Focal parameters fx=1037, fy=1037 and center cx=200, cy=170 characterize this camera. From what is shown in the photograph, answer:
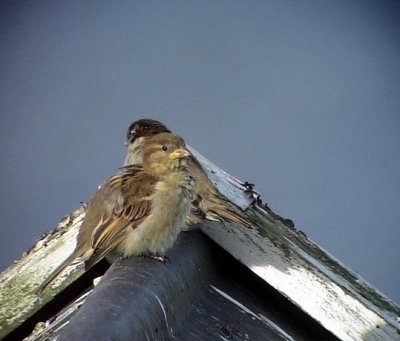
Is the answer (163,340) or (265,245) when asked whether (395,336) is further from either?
(163,340)

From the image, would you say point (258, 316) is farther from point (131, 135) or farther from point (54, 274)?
point (131, 135)

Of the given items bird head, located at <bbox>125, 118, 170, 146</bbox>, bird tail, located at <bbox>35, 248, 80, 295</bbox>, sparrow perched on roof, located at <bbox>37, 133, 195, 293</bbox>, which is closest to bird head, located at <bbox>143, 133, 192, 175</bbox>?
sparrow perched on roof, located at <bbox>37, 133, 195, 293</bbox>

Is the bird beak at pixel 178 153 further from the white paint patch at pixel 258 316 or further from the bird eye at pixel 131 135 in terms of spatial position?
the bird eye at pixel 131 135

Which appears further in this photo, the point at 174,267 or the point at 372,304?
the point at 372,304

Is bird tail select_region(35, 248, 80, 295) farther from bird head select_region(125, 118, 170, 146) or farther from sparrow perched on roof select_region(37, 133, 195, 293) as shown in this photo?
bird head select_region(125, 118, 170, 146)

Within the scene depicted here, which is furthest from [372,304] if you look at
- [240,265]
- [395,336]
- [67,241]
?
[67,241]

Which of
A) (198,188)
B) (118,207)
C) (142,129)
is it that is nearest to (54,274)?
(118,207)
